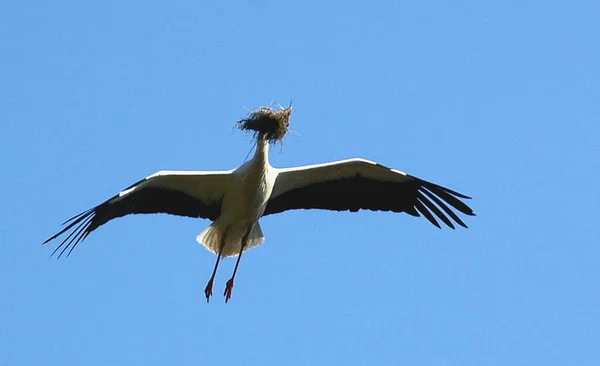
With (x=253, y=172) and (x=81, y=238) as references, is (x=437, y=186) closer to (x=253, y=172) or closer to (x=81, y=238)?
(x=253, y=172)

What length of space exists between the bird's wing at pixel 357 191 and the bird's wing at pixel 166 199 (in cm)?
51

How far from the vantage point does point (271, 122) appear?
10547 millimetres

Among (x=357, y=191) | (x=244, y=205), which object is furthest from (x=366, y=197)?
(x=244, y=205)

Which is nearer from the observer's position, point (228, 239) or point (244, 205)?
point (244, 205)

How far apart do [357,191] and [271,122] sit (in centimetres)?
124

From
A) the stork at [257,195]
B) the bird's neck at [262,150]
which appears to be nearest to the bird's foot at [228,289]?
the stork at [257,195]

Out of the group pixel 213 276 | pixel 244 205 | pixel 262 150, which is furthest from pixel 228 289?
pixel 262 150

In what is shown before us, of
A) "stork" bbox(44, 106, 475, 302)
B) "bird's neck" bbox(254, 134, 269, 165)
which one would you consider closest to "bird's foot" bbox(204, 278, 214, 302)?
"stork" bbox(44, 106, 475, 302)

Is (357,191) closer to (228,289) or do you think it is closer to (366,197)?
(366,197)

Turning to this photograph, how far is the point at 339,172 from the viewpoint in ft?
37.1

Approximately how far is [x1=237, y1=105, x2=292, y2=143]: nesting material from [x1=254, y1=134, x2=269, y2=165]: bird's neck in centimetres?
4

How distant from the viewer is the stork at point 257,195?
1078cm

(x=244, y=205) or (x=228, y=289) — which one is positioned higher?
(x=244, y=205)

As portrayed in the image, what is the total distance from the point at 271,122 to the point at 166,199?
1.26 metres
